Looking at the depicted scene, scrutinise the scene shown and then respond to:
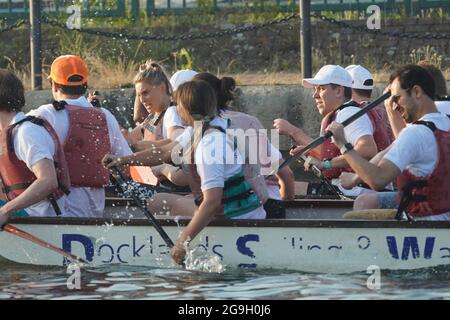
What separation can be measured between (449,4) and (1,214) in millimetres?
8099

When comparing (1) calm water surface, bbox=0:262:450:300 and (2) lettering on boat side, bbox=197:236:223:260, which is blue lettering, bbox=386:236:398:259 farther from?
(2) lettering on boat side, bbox=197:236:223:260

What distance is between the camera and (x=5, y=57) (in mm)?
17891

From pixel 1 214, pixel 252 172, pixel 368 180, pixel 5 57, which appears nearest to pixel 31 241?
pixel 1 214

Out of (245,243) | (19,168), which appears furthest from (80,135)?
(245,243)

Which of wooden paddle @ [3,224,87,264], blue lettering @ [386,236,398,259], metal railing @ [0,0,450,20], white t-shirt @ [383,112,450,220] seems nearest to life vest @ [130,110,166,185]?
wooden paddle @ [3,224,87,264]

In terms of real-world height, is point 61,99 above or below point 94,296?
above

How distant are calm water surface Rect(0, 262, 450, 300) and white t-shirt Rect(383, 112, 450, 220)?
688 millimetres

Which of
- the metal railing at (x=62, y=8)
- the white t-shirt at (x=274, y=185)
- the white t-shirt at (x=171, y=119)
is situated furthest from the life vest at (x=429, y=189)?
the metal railing at (x=62, y=8)

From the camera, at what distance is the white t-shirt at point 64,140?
37.3ft

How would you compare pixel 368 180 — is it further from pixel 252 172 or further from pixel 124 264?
pixel 124 264

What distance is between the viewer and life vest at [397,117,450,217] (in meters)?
10.5

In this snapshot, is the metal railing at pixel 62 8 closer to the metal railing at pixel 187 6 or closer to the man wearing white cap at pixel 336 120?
the metal railing at pixel 187 6

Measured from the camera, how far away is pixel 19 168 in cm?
1118

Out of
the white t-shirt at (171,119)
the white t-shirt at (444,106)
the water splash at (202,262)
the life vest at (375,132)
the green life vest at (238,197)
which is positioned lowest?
the water splash at (202,262)
